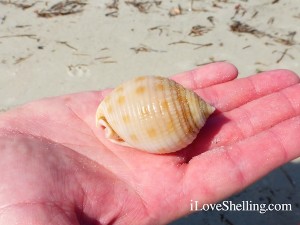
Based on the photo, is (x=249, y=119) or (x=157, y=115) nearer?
(x=157, y=115)

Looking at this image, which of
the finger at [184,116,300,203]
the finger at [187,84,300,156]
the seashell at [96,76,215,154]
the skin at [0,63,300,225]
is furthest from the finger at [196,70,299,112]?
the finger at [184,116,300,203]

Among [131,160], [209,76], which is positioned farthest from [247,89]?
[131,160]

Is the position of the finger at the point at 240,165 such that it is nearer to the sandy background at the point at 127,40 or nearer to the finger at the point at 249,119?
the finger at the point at 249,119

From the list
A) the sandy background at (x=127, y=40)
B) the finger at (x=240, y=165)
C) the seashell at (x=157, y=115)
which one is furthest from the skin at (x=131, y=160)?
the sandy background at (x=127, y=40)

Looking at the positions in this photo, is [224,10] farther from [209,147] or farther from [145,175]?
[145,175]

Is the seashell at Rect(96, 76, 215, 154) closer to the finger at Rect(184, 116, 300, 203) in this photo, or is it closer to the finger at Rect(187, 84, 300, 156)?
the finger at Rect(187, 84, 300, 156)

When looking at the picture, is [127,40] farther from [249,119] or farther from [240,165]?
[240,165]
